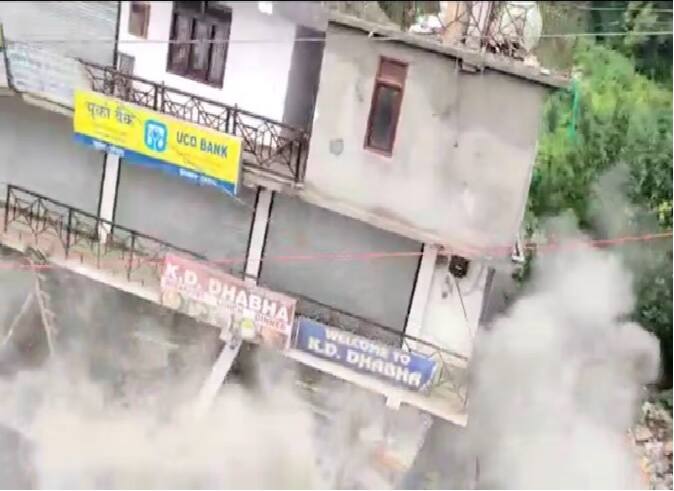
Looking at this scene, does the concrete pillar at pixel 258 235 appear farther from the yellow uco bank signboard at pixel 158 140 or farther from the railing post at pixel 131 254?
the railing post at pixel 131 254

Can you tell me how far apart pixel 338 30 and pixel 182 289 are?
4589 millimetres

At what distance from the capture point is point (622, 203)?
21.4 meters

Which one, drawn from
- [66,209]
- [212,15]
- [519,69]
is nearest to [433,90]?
[519,69]

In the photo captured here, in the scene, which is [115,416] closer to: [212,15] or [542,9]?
[212,15]

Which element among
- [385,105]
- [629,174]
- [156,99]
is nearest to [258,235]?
[156,99]

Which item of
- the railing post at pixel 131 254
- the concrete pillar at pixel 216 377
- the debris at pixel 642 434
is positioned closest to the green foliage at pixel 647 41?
the debris at pixel 642 434

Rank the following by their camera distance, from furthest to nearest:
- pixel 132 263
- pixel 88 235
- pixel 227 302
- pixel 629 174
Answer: pixel 629 174, pixel 88 235, pixel 132 263, pixel 227 302

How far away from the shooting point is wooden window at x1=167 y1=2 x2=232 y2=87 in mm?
13898

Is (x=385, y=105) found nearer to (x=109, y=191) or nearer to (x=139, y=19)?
(x=139, y=19)

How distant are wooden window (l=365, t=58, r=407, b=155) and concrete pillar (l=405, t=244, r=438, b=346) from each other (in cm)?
179

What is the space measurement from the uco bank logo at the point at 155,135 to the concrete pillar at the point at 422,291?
3916 mm

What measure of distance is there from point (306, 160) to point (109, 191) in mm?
3679

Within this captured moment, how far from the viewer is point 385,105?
13547 millimetres

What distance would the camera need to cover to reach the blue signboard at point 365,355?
1474 centimetres
